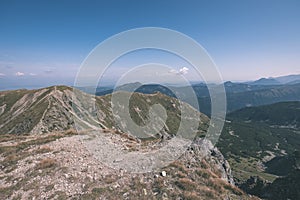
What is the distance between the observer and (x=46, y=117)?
111750 millimetres

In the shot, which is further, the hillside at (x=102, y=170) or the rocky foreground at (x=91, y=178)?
the hillside at (x=102, y=170)

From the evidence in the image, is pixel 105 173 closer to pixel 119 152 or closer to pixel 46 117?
pixel 119 152

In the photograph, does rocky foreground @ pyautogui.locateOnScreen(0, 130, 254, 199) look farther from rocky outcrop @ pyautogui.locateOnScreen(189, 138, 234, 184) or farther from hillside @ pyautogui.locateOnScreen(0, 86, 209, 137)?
hillside @ pyautogui.locateOnScreen(0, 86, 209, 137)

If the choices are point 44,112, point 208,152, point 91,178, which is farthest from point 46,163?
point 44,112

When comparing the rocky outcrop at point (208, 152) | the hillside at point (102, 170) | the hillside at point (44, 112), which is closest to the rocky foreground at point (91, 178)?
the hillside at point (102, 170)

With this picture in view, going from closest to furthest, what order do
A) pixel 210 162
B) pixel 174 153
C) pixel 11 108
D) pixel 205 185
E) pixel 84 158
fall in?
pixel 205 185
pixel 84 158
pixel 174 153
pixel 210 162
pixel 11 108

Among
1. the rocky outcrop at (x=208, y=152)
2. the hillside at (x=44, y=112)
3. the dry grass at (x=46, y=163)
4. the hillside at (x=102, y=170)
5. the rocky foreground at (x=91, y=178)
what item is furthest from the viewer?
the hillside at (x=44, y=112)

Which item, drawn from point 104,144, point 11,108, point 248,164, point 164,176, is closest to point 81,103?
point 11,108

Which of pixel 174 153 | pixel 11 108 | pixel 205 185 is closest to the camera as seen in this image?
pixel 205 185

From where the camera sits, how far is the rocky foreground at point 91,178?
1614cm

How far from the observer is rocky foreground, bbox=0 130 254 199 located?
16141mm

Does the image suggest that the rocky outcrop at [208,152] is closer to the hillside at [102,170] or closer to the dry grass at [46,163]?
the hillside at [102,170]

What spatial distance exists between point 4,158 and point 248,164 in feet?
700

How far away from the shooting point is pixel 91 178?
18.0m
